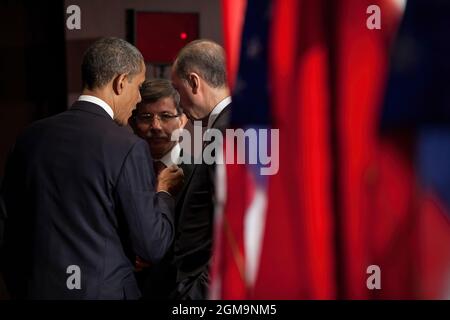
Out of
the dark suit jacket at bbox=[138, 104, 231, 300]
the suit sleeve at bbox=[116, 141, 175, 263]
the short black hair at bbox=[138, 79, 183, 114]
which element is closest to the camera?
the suit sleeve at bbox=[116, 141, 175, 263]

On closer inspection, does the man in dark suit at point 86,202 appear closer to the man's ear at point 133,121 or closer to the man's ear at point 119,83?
the man's ear at point 119,83

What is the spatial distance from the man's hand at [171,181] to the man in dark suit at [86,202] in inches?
3.4

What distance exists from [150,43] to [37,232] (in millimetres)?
796

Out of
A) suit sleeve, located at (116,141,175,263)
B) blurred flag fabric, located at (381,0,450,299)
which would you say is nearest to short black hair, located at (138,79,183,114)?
suit sleeve, located at (116,141,175,263)

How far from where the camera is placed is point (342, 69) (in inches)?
56.6

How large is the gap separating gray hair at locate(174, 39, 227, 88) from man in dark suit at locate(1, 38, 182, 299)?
19cm

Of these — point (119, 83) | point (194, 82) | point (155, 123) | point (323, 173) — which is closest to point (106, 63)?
point (119, 83)

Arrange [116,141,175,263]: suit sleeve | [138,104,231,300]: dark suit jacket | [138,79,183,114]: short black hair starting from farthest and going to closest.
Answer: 1. [138,79,183,114]: short black hair
2. [138,104,231,300]: dark suit jacket
3. [116,141,175,263]: suit sleeve

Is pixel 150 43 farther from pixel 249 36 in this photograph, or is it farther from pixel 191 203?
pixel 191 203

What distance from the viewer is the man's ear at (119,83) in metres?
1.38

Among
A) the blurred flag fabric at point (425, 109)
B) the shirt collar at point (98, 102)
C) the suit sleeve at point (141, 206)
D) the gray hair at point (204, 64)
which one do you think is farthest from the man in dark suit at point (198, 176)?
the blurred flag fabric at point (425, 109)

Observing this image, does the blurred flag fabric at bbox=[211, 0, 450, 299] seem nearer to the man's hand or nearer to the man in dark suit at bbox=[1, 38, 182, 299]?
the man's hand

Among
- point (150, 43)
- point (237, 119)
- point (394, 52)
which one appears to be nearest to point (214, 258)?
point (237, 119)

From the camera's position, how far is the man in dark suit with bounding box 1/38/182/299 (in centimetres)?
130
